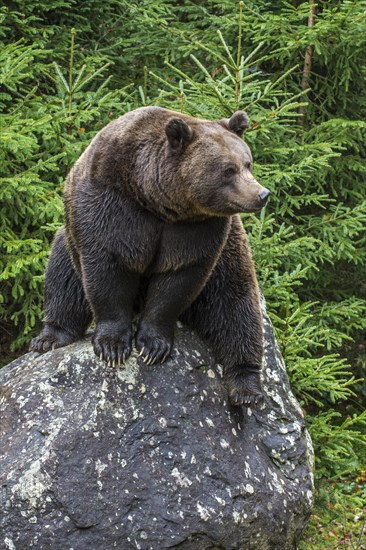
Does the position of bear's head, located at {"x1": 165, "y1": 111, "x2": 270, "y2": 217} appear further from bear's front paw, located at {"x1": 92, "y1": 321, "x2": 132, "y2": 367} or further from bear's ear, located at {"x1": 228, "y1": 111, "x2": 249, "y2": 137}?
bear's front paw, located at {"x1": 92, "y1": 321, "x2": 132, "y2": 367}

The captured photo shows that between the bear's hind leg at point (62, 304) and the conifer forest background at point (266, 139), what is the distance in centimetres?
143

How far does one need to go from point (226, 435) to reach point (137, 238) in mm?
1428

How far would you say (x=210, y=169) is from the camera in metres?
4.98

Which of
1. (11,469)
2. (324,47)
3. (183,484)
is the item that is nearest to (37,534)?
(11,469)

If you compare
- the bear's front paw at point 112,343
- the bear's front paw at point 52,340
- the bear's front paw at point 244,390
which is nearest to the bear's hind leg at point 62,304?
the bear's front paw at point 52,340

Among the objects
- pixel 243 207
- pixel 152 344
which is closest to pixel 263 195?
pixel 243 207

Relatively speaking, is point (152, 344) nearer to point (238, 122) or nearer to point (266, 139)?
point (238, 122)

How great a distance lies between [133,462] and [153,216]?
1483 mm

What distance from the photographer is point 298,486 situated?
590cm

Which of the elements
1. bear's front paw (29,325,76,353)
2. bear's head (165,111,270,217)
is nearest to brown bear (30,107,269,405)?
bear's head (165,111,270,217)

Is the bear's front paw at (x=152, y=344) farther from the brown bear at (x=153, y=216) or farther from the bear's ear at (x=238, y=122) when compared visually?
the bear's ear at (x=238, y=122)

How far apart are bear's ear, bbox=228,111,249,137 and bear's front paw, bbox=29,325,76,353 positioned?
1.85 m

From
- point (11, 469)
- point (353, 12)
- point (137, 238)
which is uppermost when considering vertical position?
point (353, 12)

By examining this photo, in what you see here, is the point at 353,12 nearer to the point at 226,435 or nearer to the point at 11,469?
the point at 226,435
